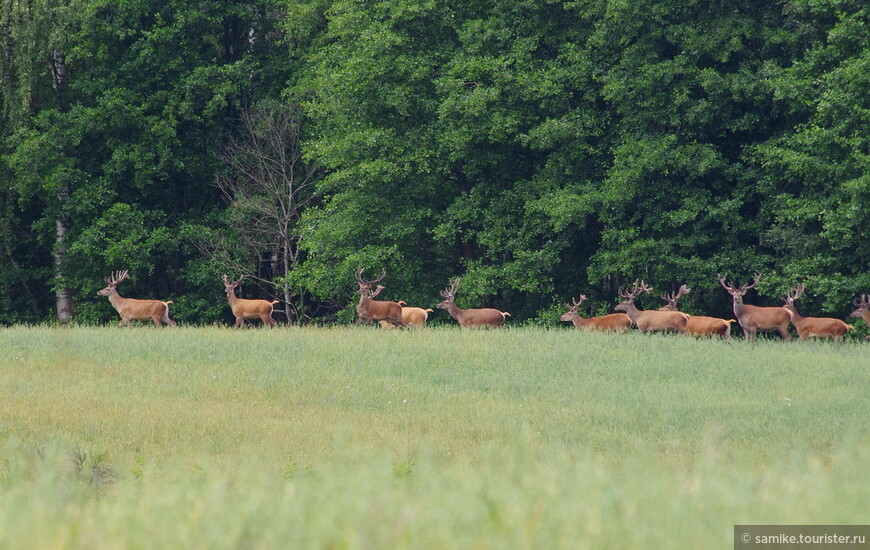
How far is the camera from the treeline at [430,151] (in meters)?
24.1

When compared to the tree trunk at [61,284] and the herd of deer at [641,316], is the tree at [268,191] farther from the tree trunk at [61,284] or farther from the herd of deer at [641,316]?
the herd of deer at [641,316]

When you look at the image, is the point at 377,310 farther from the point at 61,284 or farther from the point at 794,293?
the point at 61,284

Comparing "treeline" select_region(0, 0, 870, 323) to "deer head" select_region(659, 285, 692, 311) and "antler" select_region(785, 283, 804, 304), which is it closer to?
"antler" select_region(785, 283, 804, 304)

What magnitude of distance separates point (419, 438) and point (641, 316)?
1187 centimetres

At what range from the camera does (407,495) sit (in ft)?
17.4

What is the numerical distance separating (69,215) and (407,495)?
85.0 feet

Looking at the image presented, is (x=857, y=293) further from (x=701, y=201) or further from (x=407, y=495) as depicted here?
(x=407, y=495)

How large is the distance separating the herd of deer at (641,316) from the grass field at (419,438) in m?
2.50

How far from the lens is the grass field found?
4.66 meters

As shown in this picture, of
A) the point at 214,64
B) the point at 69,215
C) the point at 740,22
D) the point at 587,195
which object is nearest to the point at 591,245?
the point at 587,195

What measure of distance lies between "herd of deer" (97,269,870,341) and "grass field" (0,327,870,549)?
250 cm

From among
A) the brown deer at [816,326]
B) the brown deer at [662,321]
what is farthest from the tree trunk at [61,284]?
the brown deer at [816,326]

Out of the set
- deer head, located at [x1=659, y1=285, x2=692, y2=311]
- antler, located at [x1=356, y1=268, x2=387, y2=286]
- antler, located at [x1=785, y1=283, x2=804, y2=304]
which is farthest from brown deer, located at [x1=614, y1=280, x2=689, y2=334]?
antler, located at [x1=356, y1=268, x2=387, y2=286]

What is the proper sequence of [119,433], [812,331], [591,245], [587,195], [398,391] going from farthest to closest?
[591,245]
[587,195]
[812,331]
[398,391]
[119,433]
